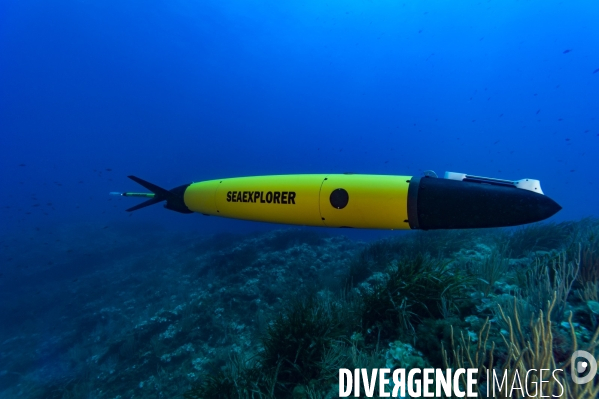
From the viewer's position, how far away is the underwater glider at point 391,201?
3262 mm

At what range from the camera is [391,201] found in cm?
381

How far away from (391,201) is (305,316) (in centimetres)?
209

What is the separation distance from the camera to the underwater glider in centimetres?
326

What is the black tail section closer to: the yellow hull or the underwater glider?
the yellow hull

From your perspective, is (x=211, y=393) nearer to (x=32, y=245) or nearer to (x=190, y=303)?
(x=190, y=303)

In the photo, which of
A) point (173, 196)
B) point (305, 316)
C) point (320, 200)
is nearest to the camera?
point (305, 316)

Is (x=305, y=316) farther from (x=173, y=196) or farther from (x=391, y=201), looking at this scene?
(x=173, y=196)

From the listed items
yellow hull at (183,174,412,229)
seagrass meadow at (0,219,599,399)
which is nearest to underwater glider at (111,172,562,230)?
yellow hull at (183,174,412,229)

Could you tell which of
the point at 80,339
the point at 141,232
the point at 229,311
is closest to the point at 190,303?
the point at 229,311

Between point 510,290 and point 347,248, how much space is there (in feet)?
28.6

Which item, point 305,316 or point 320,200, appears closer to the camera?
point 305,316

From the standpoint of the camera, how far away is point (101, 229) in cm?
3000

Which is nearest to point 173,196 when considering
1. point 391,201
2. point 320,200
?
point 320,200

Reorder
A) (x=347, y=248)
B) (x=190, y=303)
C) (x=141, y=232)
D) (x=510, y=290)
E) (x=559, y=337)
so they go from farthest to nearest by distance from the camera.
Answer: (x=141, y=232) < (x=347, y=248) < (x=190, y=303) < (x=510, y=290) < (x=559, y=337)
